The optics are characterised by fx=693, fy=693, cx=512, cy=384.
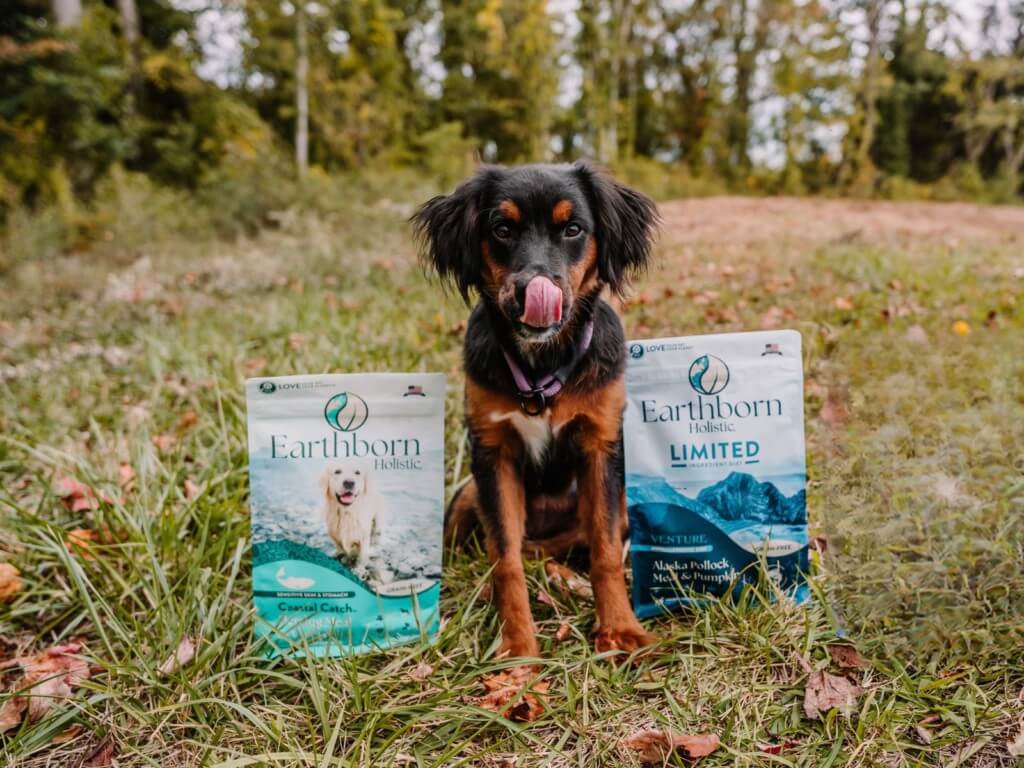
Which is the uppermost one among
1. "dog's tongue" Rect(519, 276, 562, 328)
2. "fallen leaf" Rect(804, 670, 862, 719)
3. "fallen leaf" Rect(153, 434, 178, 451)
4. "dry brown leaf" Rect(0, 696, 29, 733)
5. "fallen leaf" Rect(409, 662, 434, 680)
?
"dog's tongue" Rect(519, 276, 562, 328)

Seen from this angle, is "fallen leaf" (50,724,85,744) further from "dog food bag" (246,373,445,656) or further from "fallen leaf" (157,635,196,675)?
"dog food bag" (246,373,445,656)

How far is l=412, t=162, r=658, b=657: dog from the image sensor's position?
A: 2117mm

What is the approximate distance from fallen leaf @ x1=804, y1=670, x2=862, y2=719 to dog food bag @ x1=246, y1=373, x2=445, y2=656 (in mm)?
1089

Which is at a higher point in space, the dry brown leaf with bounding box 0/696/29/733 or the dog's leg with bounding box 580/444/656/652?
the dog's leg with bounding box 580/444/656/652

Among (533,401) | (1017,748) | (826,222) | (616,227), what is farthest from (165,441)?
(826,222)

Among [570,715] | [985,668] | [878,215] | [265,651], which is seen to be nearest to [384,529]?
[265,651]

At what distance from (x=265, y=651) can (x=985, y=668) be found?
196 centimetres

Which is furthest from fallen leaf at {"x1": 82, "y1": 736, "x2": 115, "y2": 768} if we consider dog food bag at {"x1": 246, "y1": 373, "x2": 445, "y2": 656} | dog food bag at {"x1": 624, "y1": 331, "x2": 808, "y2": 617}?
dog food bag at {"x1": 624, "y1": 331, "x2": 808, "y2": 617}

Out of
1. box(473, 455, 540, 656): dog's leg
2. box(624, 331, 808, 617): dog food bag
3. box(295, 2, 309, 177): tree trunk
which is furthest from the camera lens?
box(295, 2, 309, 177): tree trunk

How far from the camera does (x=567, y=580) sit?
7.98ft

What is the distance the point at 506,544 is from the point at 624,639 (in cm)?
45

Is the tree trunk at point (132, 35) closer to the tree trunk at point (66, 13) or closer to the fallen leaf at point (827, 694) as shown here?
the tree trunk at point (66, 13)

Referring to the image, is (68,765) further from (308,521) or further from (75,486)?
(75,486)

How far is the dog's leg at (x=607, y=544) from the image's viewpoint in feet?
6.91
